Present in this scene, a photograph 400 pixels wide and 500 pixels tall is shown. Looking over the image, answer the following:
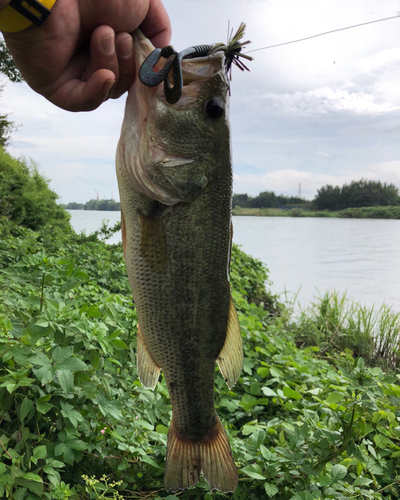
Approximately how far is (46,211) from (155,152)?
44.8ft

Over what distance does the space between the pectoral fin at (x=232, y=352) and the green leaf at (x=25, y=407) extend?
0.91 metres

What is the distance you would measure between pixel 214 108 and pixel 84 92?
515 millimetres

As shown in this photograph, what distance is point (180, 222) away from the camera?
1.54 meters

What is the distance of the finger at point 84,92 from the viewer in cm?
139

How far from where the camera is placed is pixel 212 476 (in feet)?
5.78

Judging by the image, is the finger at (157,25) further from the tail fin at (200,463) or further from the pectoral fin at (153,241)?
the tail fin at (200,463)

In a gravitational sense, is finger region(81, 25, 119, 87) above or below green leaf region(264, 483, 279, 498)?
above

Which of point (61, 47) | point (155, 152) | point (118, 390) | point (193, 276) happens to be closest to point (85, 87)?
point (61, 47)

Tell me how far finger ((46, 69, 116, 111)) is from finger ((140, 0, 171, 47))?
35 cm

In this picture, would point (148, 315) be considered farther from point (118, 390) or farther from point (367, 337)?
point (367, 337)

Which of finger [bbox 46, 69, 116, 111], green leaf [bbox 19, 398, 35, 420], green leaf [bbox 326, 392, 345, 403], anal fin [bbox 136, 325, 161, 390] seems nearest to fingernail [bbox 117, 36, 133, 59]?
finger [bbox 46, 69, 116, 111]

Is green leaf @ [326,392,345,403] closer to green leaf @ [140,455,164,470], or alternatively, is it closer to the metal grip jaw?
green leaf @ [140,455,164,470]

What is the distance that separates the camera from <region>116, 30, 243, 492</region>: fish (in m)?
1.50

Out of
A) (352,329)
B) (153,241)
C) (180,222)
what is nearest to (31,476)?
(153,241)
